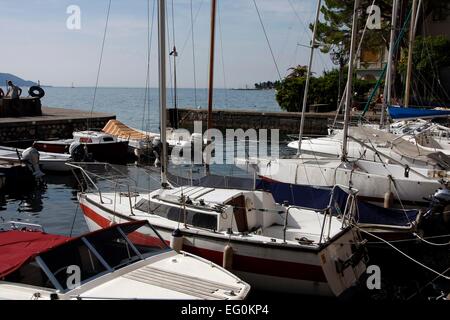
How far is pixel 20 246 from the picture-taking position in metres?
9.39

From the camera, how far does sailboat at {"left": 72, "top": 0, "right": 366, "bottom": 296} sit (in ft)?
33.0

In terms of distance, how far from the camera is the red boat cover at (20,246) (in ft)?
26.7

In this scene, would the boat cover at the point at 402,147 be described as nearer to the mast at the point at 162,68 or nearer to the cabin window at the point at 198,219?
the mast at the point at 162,68

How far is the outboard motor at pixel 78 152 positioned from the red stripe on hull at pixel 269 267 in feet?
51.2

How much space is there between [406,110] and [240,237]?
57.5 ft

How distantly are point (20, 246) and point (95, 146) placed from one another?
737 inches

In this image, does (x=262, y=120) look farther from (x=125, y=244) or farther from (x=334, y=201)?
(x=125, y=244)

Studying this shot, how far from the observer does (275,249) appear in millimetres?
10133

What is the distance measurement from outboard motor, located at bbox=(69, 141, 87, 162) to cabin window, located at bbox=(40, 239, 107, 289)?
17233mm

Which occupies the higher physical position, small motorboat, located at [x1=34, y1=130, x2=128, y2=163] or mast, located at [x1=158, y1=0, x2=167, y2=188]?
mast, located at [x1=158, y1=0, x2=167, y2=188]

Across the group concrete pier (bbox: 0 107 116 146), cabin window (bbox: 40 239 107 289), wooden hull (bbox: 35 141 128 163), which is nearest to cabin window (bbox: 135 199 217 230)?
cabin window (bbox: 40 239 107 289)

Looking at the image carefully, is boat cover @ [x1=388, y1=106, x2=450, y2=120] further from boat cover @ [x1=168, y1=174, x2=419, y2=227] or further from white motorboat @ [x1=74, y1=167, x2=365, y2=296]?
white motorboat @ [x1=74, y1=167, x2=365, y2=296]
